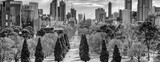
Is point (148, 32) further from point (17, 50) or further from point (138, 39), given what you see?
point (17, 50)

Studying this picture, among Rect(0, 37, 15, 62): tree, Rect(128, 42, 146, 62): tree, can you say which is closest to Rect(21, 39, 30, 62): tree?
Rect(0, 37, 15, 62): tree

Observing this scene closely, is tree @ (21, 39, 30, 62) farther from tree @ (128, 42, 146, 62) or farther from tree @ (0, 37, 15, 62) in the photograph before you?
tree @ (128, 42, 146, 62)

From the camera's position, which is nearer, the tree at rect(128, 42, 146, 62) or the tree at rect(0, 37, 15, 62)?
the tree at rect(128, 42, 146, 62)

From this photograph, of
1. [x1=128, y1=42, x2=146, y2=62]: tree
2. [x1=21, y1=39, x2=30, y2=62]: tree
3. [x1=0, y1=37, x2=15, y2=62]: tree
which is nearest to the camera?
[x1=21, y1=39, x2=30, y2=62]: tree

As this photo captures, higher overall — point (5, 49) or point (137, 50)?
point (5, 49)

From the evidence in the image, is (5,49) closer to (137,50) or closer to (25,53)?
(25,53)

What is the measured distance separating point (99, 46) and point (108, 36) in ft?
51.2

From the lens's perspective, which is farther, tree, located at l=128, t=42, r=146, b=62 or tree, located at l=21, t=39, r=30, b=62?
tree, located at l=128, t=42, r=146, b=62

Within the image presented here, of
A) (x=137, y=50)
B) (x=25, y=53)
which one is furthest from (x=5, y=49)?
(x=137, y=50)

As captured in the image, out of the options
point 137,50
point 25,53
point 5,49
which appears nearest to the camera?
point 25,53

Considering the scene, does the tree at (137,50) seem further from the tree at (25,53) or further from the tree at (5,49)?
the tree at (5,49)

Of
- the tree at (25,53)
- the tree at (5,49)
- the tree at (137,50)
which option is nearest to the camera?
the tree at (25,53)

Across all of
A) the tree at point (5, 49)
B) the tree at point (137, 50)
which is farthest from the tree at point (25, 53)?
the tree at point (137, 50)

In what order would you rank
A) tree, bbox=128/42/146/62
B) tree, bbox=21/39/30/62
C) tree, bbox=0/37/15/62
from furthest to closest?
tree, bbox=0/37/15/62 < tree, bbox=128/42/146/62 < tree, bbox=21/39/30/62
